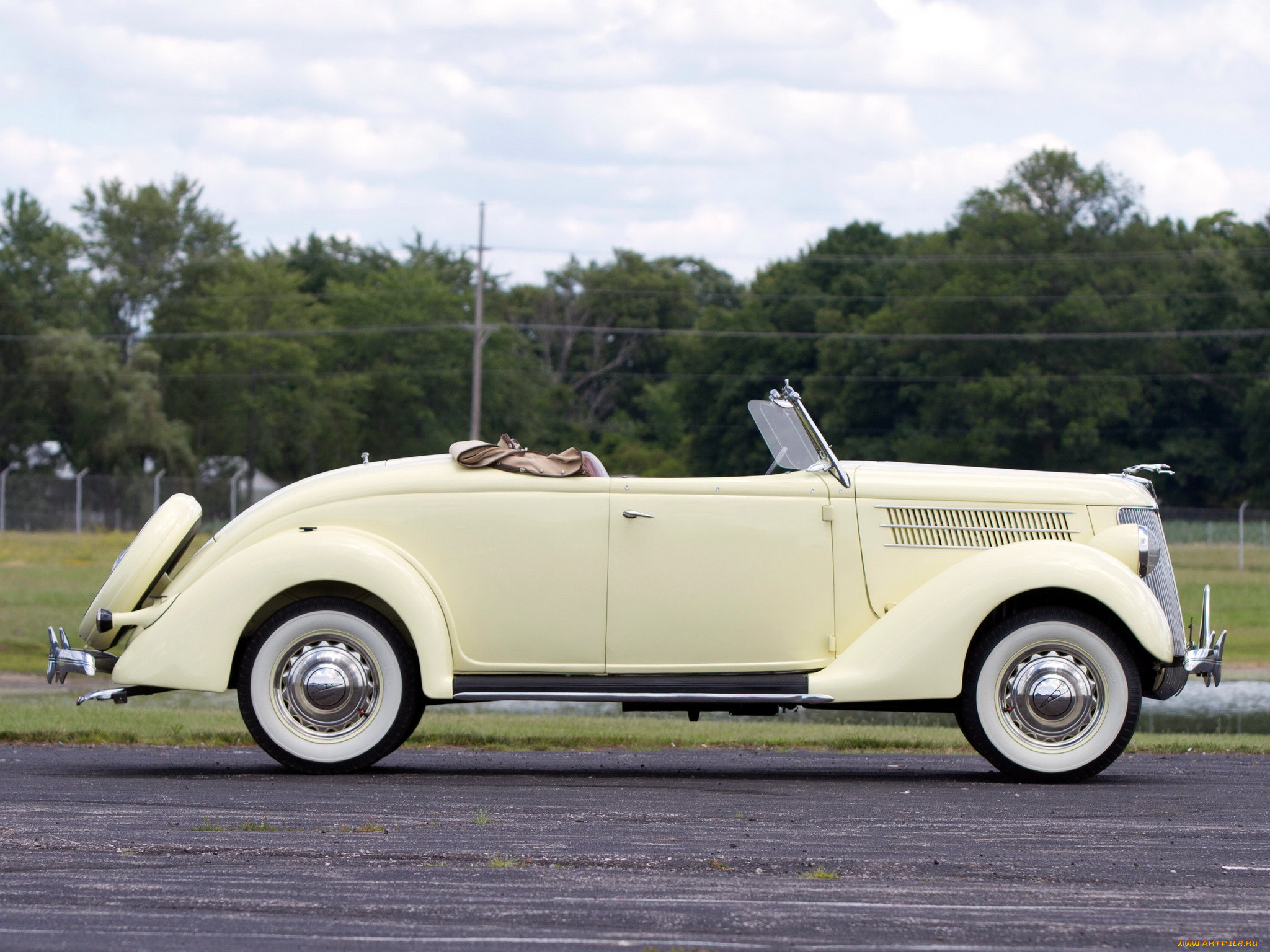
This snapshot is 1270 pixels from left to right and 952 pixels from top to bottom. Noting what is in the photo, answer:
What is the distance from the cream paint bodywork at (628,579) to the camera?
25.6ft

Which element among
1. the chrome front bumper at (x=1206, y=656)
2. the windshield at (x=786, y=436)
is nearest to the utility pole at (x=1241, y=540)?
the chrome front bumper at (x=1206, y=656)

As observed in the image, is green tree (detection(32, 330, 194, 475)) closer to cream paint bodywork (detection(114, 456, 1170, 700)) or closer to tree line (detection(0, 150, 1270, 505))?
tree line (detection(0, 150, 1270, 505))

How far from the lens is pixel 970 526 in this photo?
8.18 m

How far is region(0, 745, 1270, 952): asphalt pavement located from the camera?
4.38 metres

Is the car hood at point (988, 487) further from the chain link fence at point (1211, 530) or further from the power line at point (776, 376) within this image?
the power line at point (776, 376)

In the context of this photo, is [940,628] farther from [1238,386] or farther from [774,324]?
→ [774,324]

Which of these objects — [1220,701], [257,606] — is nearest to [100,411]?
[1220,701]

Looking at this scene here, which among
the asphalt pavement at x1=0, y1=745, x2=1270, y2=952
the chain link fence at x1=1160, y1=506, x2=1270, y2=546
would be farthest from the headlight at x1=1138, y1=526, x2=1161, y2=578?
the chain link fence at x1=1160, y1=506, x2=1270, y2=546

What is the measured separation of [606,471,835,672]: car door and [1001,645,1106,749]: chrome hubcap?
968 millimetres

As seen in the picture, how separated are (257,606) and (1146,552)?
4.59 metres

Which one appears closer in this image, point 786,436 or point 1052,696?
point 1052,696

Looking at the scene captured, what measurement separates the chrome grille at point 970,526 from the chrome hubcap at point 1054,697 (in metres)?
0.65

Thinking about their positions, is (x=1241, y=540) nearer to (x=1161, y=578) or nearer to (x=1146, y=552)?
(x=1161, y=578)

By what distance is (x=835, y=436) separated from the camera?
7375 centimetres
